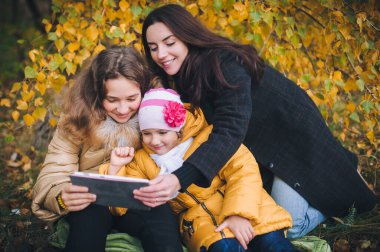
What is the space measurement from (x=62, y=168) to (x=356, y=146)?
2.84 meters

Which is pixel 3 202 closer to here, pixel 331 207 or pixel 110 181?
pixel 110 181

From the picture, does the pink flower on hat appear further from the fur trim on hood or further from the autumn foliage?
the autumn foliage

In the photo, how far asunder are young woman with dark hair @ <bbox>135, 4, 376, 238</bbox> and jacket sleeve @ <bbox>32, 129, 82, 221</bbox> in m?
0.78

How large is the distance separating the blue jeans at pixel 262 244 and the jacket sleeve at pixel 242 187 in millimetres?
110

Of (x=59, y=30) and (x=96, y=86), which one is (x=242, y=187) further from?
(x=59, y=30)

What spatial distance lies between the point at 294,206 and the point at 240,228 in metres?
0.62

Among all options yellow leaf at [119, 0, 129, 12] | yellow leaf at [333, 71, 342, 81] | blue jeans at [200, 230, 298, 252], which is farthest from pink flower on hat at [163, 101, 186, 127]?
yellow leaf at [333, 71, 342, 81]

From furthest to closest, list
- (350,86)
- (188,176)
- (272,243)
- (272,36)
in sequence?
(272,36) → (350,86) → (272,243) → (188,176)

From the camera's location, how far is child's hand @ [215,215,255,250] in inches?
87.8

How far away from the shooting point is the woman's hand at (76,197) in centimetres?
213

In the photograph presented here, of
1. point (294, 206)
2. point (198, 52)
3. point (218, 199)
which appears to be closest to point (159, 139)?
point (218, 199)

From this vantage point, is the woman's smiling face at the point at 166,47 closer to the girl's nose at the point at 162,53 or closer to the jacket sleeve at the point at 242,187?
Result: the girl's nose at the point at 162,53

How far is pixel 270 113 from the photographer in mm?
2689

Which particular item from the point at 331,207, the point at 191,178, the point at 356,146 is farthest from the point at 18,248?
the point at 356,146
